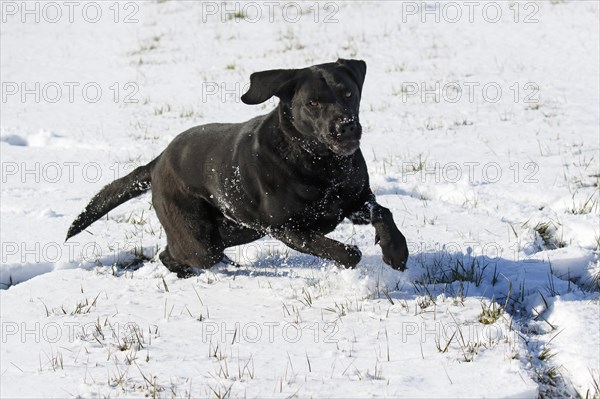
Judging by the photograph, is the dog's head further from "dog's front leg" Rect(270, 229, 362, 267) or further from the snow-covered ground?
the snow-covered ground

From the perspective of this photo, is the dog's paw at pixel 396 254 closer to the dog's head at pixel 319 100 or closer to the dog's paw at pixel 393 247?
the dog's paw at pixel 393 247

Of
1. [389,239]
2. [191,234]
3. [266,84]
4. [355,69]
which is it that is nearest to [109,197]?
[191,234]

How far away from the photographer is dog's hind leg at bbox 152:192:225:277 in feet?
17.6

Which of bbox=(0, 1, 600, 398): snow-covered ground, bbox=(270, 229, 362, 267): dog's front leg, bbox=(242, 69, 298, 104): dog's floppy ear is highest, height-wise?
bbox=(242, 69, 298, 104): dog's floppy ear

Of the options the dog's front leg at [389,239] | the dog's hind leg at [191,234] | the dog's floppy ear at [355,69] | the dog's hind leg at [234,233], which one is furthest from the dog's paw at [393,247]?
the dog's hind leg at [191,234]

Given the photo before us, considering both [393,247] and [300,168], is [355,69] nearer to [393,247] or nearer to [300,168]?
[300,168]

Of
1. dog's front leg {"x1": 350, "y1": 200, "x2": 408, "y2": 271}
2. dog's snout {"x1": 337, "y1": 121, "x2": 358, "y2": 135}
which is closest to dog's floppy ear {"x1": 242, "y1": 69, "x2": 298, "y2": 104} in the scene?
dog's snout {"x1": 337, "y1": 121, "x2": 358, "y2": 135}

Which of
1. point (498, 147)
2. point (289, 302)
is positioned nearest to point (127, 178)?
point (289, 302)

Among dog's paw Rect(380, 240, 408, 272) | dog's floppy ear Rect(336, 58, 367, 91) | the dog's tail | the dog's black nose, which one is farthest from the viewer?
the dog's tail

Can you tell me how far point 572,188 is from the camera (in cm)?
663

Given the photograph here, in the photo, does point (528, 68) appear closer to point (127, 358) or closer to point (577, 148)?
point (577, 148)

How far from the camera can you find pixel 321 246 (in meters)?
4.56

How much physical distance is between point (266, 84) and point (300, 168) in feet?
1.76

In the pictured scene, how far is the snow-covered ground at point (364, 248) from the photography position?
3.58 metres
